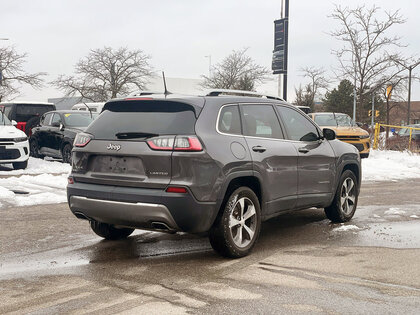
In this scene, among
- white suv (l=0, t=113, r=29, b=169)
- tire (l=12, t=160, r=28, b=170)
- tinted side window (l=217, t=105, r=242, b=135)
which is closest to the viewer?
tinted side window (l=217, t=105, r=242, b=135)

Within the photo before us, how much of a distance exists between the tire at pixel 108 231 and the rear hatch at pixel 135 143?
0.83 m

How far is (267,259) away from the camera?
5.23 metres

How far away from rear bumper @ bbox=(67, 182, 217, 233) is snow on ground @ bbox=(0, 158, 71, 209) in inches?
159

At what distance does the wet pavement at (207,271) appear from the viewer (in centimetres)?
388

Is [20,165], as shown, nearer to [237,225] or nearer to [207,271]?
[237,225]

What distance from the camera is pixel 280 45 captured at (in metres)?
19.0

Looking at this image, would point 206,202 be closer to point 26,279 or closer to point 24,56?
point 26,279

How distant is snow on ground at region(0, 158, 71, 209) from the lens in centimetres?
887

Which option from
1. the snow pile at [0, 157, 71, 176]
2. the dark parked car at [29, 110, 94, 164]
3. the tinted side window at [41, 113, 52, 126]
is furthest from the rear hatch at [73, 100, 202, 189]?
the tinted side window at [41, 113, 52, 126]

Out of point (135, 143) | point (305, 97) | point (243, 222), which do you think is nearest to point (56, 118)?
point (135, 143)

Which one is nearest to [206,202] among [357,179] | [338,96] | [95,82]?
[357,179]

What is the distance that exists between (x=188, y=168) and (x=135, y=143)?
596mm

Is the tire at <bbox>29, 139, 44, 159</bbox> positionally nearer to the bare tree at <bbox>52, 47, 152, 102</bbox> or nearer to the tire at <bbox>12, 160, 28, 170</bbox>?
the tire at <bbox>12, 160, 28, 170</bbox>

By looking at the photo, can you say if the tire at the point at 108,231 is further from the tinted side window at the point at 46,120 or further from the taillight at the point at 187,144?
the tinted side window at the point at 46,120
